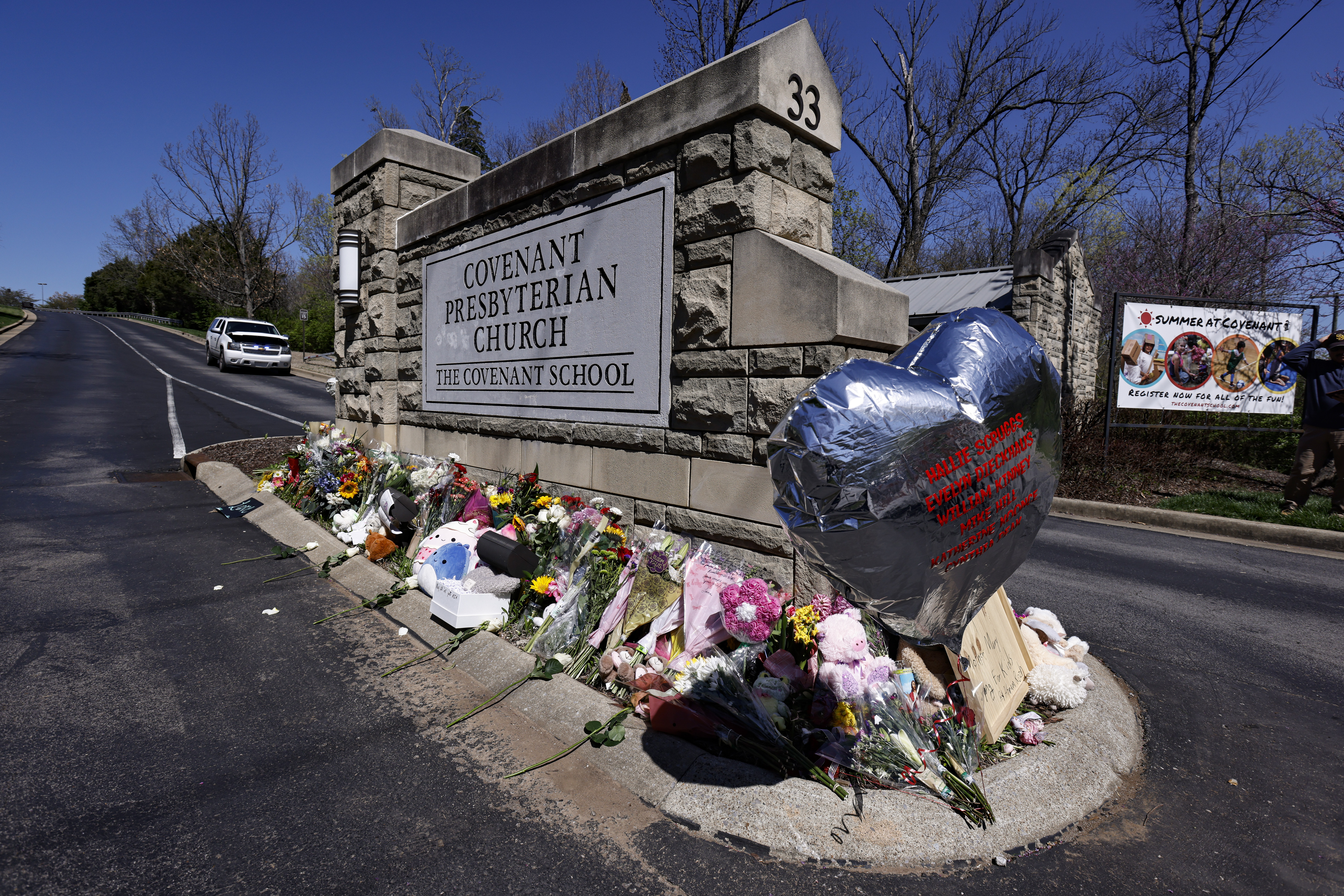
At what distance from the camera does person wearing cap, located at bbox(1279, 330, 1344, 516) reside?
23.7 feet

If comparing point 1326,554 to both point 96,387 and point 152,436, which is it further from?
point 96,387

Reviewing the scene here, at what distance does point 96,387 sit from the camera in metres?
15.6

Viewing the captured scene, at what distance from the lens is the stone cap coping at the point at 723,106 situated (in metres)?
3.28

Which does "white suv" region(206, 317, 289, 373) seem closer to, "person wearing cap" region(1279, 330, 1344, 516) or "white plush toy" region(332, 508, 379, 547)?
"white plush toy" region(332, 508, 379, 547)

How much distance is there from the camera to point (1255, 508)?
24.8 ft

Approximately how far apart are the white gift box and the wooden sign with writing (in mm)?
2435

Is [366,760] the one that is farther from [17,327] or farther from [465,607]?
[17,327]

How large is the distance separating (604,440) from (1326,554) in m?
7.15

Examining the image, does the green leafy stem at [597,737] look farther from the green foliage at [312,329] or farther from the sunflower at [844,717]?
the green foliage at [312,329]

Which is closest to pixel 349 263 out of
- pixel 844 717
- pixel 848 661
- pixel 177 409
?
pixel 848 661

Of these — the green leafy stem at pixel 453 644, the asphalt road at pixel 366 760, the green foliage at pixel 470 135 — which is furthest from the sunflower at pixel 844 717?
the green foliage at pixel 470 135

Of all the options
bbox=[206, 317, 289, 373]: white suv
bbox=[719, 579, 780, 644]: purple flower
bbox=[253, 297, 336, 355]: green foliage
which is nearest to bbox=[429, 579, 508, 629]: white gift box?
bbox=[719, 579, 780, 644]: purple flower

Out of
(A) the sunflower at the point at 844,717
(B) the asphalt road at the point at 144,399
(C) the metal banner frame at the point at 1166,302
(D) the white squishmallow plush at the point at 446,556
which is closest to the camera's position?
(A) the sunflower at the point at 844,717

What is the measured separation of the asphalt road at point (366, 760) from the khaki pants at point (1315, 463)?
8.75ft
